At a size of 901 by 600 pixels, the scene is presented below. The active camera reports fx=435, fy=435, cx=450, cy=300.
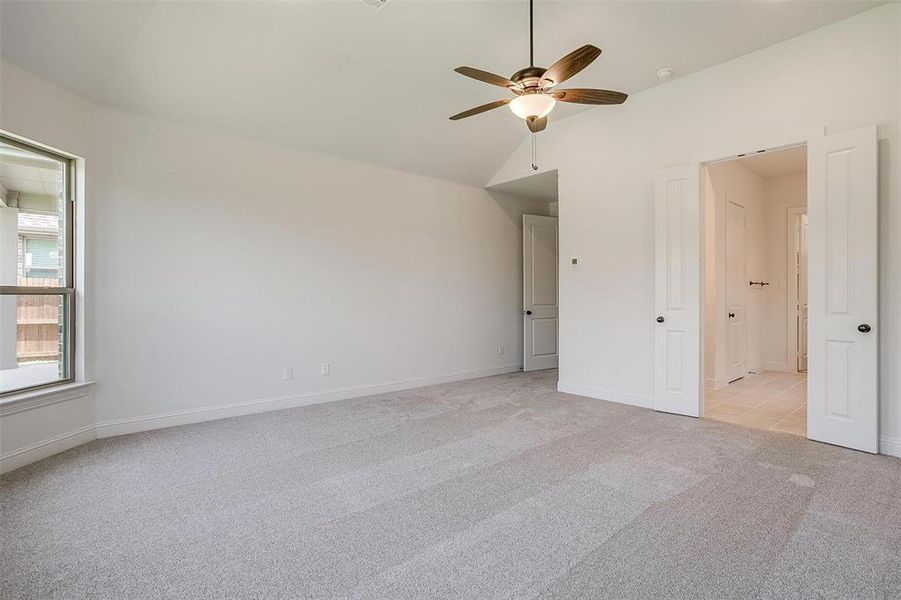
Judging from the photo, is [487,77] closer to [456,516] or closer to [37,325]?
[456,516]

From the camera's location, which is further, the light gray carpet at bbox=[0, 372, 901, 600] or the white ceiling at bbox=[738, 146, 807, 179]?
the white ceiling at bbox=[738, 146, 807, 179]

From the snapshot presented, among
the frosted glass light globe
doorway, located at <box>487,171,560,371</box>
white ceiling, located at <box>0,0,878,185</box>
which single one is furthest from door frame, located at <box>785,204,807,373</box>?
the frosted glass light globe

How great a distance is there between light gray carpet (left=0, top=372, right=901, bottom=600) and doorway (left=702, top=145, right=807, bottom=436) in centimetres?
165

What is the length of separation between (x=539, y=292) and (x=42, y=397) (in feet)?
18.4

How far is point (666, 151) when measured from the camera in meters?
4.29

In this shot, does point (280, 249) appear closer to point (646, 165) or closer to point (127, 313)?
point (127, 313)

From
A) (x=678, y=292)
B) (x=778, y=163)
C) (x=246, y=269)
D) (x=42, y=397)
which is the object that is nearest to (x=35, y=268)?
(x=42, y=397)

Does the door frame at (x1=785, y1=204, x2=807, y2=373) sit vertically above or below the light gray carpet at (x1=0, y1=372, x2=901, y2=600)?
above

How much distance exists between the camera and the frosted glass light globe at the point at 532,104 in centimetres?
263

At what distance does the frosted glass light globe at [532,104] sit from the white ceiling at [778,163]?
3.79 m

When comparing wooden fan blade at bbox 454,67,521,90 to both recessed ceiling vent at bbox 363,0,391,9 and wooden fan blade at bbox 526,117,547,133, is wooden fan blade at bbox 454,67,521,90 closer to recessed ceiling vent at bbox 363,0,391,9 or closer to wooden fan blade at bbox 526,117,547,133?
wooden fan blade at bbox 526,117,547,133

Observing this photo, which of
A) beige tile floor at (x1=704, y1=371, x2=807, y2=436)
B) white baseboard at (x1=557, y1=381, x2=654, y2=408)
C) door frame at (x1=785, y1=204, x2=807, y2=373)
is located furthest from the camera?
door frame at (x1=785, y1=204, x2=807, y2=373)

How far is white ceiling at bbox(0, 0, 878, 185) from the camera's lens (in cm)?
297

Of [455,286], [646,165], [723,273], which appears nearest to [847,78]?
[646,165]
